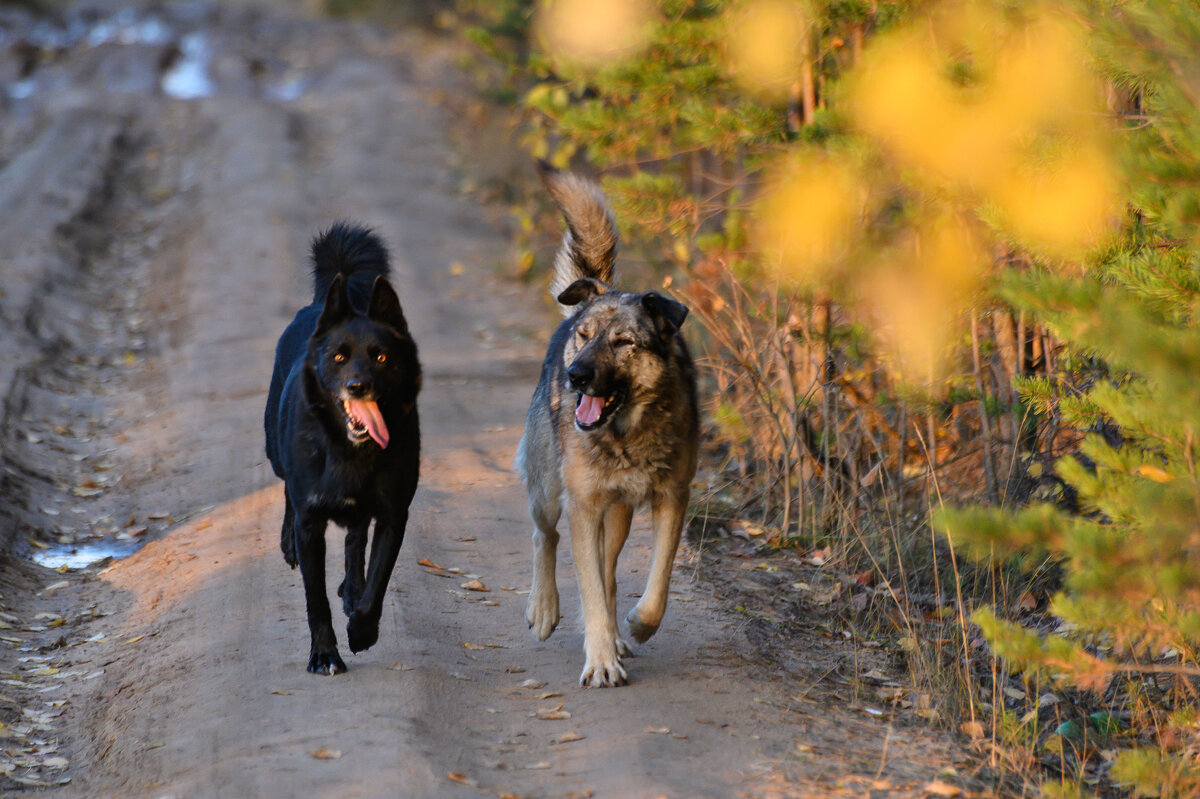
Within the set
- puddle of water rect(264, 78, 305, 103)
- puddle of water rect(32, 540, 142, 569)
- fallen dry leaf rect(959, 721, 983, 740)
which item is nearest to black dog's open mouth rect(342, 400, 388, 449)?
fallen dry leaf rect(959, 721, 983, 740)

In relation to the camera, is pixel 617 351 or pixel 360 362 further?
pixel 617 351

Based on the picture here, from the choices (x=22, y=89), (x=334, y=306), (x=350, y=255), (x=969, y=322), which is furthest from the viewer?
(x=22, y=89)

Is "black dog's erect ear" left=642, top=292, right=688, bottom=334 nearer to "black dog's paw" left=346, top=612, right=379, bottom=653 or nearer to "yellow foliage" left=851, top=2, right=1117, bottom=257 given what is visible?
"yellow foliage" left=851, top=2, right=1117, bottom=257

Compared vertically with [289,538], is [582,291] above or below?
above

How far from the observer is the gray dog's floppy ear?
5.70 m

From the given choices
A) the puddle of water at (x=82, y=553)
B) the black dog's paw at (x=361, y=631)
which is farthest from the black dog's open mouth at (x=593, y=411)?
the puddle of water at (x=82, y=553)

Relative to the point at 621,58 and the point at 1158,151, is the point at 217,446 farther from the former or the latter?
the point at 1158,151

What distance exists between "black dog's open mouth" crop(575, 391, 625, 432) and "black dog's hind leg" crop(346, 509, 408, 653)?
0.95 meters

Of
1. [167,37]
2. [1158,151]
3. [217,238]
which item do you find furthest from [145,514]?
[167,37]

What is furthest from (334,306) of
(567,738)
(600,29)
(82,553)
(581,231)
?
(600,29)

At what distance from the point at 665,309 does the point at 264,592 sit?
2711 mm

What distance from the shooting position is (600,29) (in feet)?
29.9

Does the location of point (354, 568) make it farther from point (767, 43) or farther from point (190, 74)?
point (190, 74)

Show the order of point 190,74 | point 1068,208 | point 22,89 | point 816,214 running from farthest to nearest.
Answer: point 190,74 < point 22,89 < point 816,214 < point 1068,208
